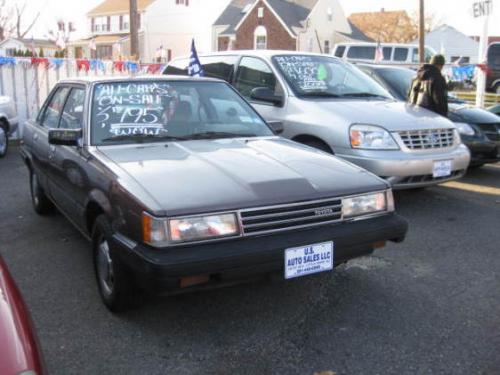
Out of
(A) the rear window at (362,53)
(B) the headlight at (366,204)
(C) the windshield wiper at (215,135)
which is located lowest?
(B) the headlight at (366,204)

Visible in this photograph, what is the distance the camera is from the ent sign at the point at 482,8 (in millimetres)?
12184

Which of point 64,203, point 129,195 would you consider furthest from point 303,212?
point 64,203

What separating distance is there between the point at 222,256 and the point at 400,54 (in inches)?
916

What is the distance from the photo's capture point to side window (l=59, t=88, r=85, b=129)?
167 inches

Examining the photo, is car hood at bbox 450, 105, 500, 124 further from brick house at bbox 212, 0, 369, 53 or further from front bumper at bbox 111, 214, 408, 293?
brick house at bbox 212, 0, 369, 53

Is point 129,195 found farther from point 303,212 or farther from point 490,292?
point 490,292

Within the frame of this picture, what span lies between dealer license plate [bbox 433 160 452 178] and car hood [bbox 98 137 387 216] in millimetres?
2317

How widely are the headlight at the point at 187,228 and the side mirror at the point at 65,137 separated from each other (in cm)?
136

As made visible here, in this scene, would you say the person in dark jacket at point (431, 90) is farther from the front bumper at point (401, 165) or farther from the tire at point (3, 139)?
the tire at point (3, 139)

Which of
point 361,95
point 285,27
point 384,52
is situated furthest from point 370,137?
point 285,27

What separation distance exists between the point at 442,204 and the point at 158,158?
3957 millimetres

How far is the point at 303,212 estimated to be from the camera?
3107 millimetres

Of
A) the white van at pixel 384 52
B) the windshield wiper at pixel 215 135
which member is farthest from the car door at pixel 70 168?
the white van at pixel 384 52

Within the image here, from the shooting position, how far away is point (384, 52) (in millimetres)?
23609
